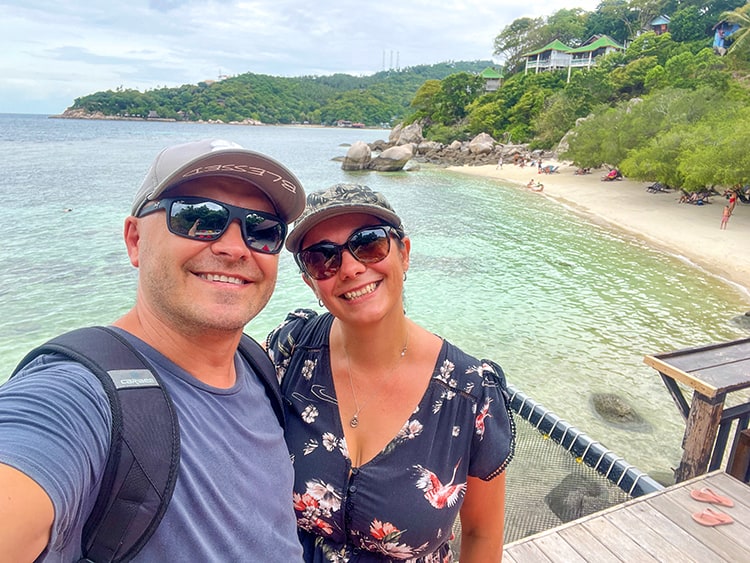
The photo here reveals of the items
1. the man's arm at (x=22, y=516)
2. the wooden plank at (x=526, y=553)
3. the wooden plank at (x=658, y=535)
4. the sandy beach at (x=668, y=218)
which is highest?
the man's arm at (x=22, y=516)

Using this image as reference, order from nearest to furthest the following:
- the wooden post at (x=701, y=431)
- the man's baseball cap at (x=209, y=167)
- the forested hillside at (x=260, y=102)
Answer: the man's baseball cap at (x=209, y=167)
the wooden post at (x=701, y=431)
the forested hillside at (x=260, y=102)

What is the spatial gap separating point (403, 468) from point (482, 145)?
48971 millimetres

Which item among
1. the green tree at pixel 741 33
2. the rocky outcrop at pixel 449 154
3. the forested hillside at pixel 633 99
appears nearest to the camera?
the forested hillside at pixel 633 99

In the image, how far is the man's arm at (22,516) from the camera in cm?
78

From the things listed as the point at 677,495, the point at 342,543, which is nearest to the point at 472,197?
the point at 677,495

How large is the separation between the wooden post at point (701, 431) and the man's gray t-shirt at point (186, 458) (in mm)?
3458

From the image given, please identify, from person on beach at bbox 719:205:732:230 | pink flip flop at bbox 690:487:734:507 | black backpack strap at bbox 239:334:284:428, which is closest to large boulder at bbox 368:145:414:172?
person on beach at bbox 719:205:732:230

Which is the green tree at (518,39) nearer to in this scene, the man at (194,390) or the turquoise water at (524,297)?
the turquoise water at (524,297)

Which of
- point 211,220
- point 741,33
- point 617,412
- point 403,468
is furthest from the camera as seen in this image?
point 741,33

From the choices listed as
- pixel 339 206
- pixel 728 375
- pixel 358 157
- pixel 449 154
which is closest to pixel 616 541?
pixel 728 375

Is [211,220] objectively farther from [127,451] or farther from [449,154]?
[449,154]

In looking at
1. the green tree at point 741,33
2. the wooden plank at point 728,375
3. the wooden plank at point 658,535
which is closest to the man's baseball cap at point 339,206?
the wooden plank at point 658,535

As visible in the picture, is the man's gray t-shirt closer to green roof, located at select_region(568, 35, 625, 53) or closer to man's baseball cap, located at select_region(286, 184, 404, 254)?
man's baseball cap, located at select_region(286, 184, 404, 254)

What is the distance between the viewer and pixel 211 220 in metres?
1.39
